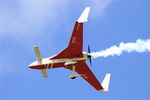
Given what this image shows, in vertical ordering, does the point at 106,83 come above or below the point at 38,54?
below

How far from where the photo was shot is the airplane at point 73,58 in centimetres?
9712

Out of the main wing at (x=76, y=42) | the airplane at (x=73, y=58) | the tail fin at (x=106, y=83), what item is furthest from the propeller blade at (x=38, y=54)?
the tail fin at (x=106, y=83)

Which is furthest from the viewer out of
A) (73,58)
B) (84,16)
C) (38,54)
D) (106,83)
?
(106,83)

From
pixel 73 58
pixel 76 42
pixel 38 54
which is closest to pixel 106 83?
pixel 73 58

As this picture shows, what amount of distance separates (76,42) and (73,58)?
4.52 m

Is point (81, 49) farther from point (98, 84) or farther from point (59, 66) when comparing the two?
point (98, 84)

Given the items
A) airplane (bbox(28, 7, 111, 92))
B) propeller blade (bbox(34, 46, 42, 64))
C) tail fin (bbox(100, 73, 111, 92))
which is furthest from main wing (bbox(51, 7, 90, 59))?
tail fin (bbox(100, 73, 111, 92))

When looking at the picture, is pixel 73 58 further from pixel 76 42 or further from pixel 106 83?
pixel 106 83

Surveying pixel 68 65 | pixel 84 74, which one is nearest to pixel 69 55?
pixel 68 65

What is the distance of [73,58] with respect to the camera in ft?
333

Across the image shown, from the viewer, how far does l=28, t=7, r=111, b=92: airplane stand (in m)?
97.1

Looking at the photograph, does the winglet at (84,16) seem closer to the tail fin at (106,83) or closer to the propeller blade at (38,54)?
the propeller blade at (38,54)

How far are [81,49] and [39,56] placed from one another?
26.7 ft

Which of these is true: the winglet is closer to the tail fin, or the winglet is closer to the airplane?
the airplane
